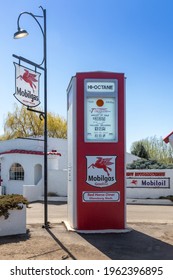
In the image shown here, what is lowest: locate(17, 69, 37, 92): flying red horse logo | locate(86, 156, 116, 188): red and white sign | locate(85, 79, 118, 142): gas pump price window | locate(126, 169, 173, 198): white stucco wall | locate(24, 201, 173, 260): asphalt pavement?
locate(24, 201, 173, 260): asphalt pavement

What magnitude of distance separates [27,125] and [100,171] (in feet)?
117

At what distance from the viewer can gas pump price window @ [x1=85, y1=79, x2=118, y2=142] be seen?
10.9 meters

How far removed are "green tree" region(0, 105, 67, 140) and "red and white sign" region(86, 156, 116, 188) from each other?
113 feet

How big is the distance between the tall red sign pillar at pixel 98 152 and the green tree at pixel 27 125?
34.2 metres

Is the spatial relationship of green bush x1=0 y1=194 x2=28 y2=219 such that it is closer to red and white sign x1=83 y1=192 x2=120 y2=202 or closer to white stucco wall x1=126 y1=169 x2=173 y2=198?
red and white sign x1=83 y1=192 x2=120 y2=202

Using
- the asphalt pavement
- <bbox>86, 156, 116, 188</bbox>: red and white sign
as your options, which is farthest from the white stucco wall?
<bbox>86, 156, 116, 188</bbox>: red and white sign

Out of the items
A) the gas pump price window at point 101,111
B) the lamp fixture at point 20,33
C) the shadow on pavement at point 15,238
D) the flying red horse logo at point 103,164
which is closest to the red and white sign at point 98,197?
the flying red horse logo at point 103,164

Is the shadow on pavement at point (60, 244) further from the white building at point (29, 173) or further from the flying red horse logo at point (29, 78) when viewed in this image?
the white building at point (29, 173)

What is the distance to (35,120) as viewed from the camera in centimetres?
4494

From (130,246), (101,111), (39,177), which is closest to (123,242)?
(130,246)
